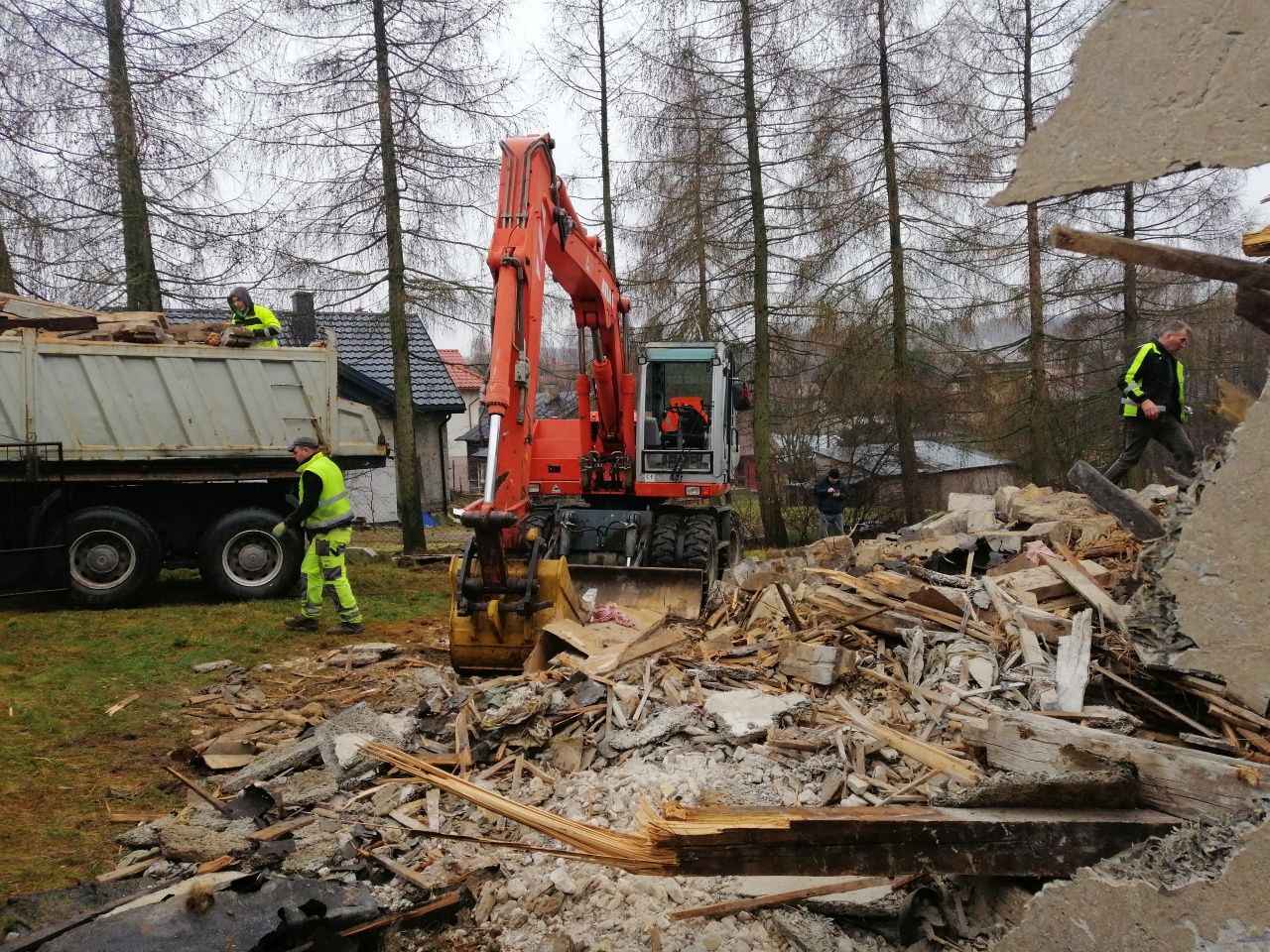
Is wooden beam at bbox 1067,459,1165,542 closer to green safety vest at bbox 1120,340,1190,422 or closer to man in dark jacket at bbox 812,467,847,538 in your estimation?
green safety vest at bbox 1120,340,1190,422

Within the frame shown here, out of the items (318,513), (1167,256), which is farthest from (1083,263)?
(1167,256)

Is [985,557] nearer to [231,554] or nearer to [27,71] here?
[231,554]

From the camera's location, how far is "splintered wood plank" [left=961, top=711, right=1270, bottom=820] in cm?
270

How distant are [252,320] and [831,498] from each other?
33.6 ft

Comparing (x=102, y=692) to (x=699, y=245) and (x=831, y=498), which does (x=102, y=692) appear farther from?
(x=699, y=245)

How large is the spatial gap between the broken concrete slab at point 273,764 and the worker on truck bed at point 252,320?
22.1 feet

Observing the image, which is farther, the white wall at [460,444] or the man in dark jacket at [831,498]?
the white wall at [460,444]

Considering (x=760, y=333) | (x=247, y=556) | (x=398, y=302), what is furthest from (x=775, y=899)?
(x=760, y=333)

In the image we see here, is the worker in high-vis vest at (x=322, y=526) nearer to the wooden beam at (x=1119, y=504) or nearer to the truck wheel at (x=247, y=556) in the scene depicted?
the truck wheel at (x=247, y=556)

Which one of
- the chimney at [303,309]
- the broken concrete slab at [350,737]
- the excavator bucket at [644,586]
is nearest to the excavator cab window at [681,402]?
the excavator bucket at [644,586]

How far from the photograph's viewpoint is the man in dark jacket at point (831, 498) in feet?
55.6

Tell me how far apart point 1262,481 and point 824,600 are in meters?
4.77

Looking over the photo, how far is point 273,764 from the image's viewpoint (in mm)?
5297

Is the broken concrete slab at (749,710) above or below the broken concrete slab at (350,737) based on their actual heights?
above
